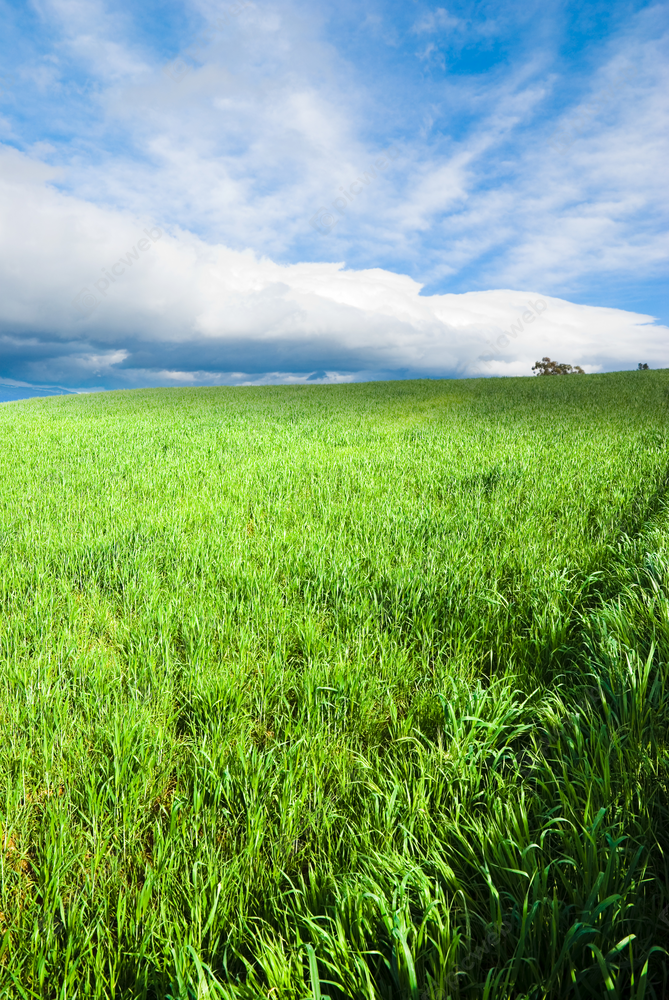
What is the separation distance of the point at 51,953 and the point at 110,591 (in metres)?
3.07

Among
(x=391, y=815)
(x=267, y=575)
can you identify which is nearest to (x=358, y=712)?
(x=391, y=815)

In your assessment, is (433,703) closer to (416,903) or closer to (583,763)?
(583,763)

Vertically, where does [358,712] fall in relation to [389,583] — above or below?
below

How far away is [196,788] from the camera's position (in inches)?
89.1

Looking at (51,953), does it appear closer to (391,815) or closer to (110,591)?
(391,815)

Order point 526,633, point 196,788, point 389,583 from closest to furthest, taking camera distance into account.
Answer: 1. point 196,788
2. point 526,633
3. point 389,583

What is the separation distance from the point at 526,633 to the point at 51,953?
Result: 3.20 meters

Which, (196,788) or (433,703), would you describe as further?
(433,703)

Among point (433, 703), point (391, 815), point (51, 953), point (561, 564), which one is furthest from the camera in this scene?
point (561, 564)

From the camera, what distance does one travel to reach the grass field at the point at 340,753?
161 centimetres

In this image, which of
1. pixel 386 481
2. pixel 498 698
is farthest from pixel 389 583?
pixel 386 481

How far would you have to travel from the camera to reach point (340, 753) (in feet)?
8.25

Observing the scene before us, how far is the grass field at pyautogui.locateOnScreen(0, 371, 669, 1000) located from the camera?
1.61m

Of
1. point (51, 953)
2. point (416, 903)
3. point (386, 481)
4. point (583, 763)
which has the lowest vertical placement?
point (51, 953)
